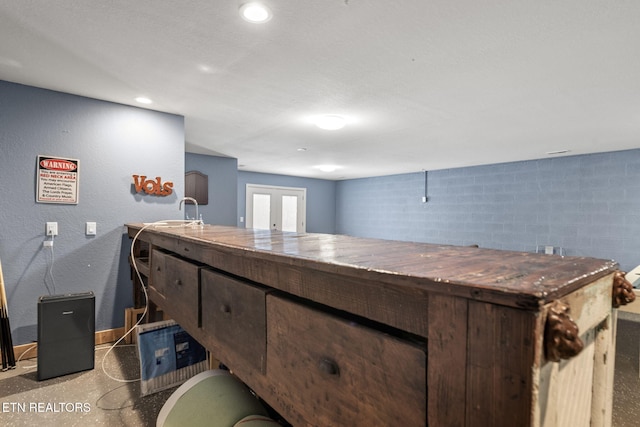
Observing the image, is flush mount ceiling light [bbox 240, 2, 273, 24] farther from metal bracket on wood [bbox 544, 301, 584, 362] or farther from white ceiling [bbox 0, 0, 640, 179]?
metal bracket on wood [bbox 544, 301, 584, 362]

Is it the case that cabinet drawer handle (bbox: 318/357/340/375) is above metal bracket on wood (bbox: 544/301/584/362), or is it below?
below

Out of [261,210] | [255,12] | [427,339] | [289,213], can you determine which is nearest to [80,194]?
[255,12]

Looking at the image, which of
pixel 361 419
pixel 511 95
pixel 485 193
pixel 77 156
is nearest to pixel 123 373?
pixel 77 156

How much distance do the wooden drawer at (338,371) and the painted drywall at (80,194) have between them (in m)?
2.87

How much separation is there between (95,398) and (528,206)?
633cm

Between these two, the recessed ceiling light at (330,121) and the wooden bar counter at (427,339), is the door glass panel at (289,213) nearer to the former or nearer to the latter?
the recessed ceiling light at (330,121)

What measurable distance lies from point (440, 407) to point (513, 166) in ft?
20.8

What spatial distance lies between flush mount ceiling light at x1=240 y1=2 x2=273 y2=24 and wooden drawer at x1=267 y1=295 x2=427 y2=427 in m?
1.52

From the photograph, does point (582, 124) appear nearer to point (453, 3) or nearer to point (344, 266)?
point (453, 3)

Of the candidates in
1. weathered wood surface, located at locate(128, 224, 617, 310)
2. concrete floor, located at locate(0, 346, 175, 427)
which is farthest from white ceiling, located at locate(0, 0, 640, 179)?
concrete floor, located at locate(0, 346, 175, 427)

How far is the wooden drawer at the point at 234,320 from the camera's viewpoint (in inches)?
36.6

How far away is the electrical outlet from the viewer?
2744mm

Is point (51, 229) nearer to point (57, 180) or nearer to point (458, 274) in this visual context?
point (57, 180)

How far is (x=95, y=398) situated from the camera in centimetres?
197
